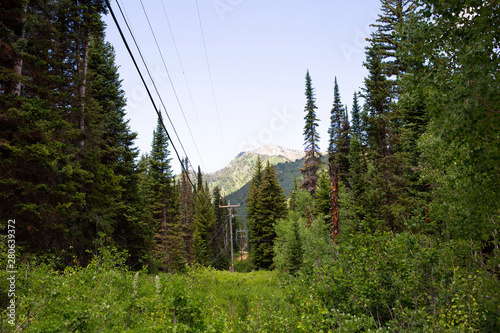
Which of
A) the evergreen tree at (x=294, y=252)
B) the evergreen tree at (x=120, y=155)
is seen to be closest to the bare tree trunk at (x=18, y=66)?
the evergreen tree at (x=120, y=155)

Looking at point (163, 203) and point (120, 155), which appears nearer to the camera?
point (120, 155)

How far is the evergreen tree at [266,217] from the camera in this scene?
37812 millimetres

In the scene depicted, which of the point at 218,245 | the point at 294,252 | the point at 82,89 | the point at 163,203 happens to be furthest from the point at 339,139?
the point at 218,245

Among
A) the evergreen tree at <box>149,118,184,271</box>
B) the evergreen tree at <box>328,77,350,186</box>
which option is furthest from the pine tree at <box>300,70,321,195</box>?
the evergreen tree at <box>149,118,184,271</box>

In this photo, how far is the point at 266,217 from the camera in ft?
128

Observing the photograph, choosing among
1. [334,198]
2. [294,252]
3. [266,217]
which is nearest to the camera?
[334,198]

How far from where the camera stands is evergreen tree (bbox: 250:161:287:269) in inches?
1489

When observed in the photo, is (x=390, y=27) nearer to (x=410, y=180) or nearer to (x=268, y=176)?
(x=410, y=180)

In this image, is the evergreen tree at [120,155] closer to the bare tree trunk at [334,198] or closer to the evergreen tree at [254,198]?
the bare tree trunk at [334,198]

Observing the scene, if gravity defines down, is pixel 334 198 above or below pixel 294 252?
above

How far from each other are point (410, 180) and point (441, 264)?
12.8m

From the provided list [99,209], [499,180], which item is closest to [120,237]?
[99,209]

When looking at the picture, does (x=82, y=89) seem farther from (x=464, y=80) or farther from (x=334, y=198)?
(x=464, y=80)

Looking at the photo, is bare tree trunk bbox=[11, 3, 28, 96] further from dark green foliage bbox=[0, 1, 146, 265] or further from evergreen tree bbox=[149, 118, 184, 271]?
evergreen tree bbox=[149, 118, 184, 271]
